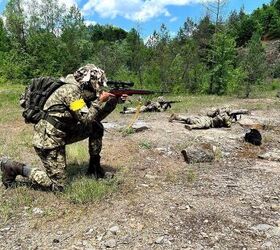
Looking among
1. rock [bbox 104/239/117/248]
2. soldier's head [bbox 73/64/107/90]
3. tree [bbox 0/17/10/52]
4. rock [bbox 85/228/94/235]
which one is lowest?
rock [bbox 104/239/117/248]

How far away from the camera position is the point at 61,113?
5.05m

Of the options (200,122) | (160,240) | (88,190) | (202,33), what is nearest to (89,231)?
(160,240)

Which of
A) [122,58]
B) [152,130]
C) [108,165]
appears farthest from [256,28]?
[108,165]

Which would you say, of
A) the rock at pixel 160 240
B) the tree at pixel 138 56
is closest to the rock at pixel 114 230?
the rock at pixel 160 240

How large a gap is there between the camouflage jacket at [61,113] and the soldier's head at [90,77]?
4.4 inches

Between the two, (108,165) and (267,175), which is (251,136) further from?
(108,165)

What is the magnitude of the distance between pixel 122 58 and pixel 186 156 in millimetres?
20915

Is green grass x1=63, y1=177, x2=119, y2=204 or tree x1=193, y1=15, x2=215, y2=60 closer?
green grass x1=63, y1=177, x2=119, y2=204

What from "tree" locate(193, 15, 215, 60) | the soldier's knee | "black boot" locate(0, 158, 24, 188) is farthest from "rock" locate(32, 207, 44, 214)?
"tree" locate(193, 15, 215, 60)

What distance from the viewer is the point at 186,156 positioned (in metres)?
6.96

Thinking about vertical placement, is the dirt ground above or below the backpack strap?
below

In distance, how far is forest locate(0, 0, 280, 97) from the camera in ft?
71.4

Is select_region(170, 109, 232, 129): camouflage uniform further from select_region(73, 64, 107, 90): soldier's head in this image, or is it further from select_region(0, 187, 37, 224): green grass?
select_region(0, 187, 37, 224): green grass

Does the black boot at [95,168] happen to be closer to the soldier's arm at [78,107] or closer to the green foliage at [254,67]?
the soldier's arm at [78,107]
